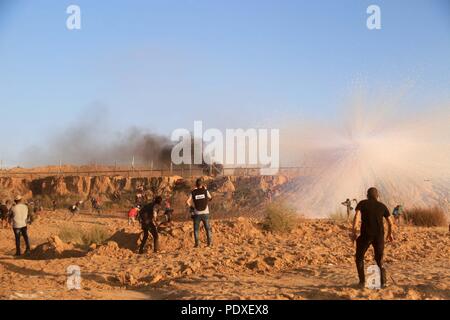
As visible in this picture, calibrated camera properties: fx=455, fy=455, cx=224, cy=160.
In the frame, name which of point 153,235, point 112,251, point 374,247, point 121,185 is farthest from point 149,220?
point 121,185

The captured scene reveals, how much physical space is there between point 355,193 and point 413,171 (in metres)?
3.62

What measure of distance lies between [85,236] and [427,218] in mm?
14861

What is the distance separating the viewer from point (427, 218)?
67.2 feet

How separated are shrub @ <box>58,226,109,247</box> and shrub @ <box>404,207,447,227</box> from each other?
46.0 feet

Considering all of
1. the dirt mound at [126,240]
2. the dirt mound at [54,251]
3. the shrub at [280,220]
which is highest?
the shrub at [280,220]

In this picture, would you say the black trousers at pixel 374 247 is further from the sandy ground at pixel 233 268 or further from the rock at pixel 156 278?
the rock at pixel 156 278

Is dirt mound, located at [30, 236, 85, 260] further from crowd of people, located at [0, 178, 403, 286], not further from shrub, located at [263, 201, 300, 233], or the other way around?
shrub, located at [263, 201, 300, 233]

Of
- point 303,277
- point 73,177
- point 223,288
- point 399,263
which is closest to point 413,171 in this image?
point 399,263

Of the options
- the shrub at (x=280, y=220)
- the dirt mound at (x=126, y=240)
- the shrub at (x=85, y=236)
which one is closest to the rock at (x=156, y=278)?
the dirt mound at (x=126, y=240)

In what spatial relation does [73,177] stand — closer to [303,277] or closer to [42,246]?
[42,246]

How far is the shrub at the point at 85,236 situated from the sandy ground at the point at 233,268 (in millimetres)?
943

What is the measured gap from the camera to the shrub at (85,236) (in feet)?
44.9
